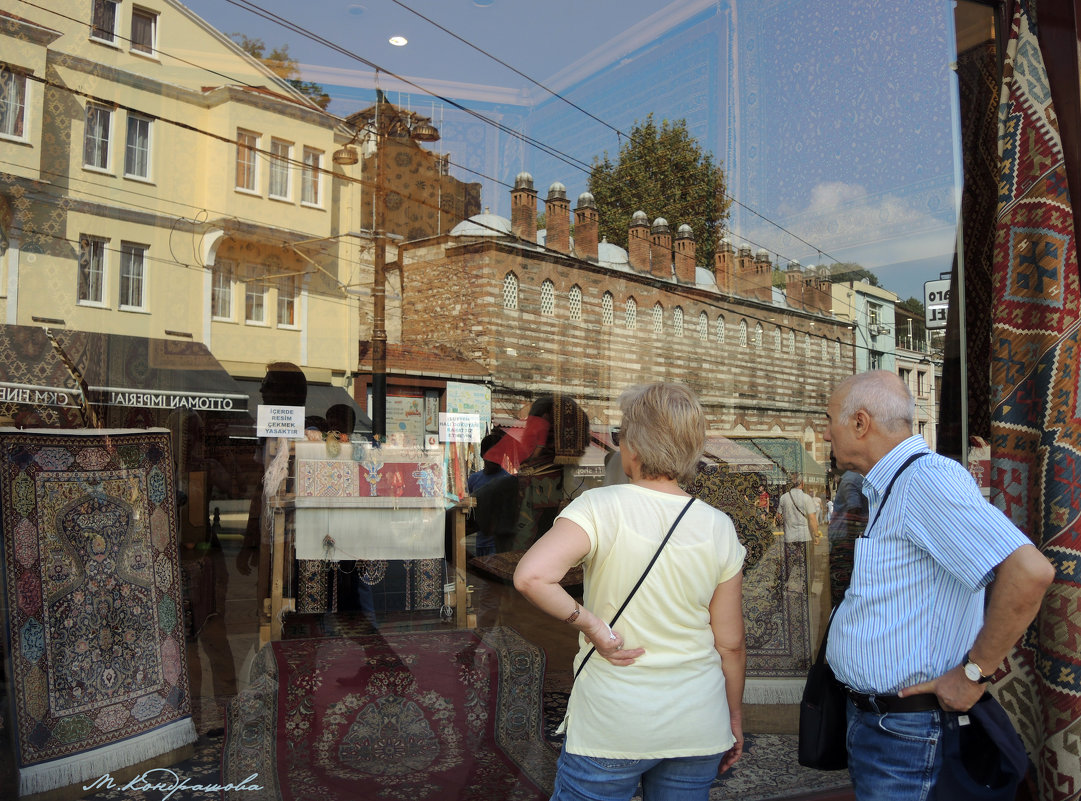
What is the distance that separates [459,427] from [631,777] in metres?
2.13

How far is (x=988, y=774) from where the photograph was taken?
162 cm

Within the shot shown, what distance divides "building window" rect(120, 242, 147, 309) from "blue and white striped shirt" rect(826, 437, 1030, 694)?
2559 millimetres

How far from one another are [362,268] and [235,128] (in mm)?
722

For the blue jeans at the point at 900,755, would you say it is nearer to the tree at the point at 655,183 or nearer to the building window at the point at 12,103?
the tree at the point at 655,183

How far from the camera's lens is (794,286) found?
407cm

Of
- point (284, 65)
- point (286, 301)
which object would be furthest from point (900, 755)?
point (284, 65)

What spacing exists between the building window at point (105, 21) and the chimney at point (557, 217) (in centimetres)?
199

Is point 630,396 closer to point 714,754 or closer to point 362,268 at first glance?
point 714,754

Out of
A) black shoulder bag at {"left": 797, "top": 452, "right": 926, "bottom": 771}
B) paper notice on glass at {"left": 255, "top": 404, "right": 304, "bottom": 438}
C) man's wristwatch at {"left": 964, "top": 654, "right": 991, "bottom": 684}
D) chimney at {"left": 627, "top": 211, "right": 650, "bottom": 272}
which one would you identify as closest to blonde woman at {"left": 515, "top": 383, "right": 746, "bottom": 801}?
black shoulder bag at {"left": 797, "top": 452, "right": 926, "bottom": 771}

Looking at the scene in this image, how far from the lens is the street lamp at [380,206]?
11.0 feet

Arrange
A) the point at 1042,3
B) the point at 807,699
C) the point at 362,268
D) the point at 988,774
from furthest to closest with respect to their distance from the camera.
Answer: the point at 362,268, the point at 1042,3, the point at 807,699, the point at 988,774

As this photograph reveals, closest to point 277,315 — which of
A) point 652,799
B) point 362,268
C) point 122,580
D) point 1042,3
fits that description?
point 362,268

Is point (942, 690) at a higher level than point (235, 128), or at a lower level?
lower

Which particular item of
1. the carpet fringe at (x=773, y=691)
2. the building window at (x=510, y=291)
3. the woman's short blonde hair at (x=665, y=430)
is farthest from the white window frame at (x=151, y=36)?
the carpet fringe at (x=773, y=691)
